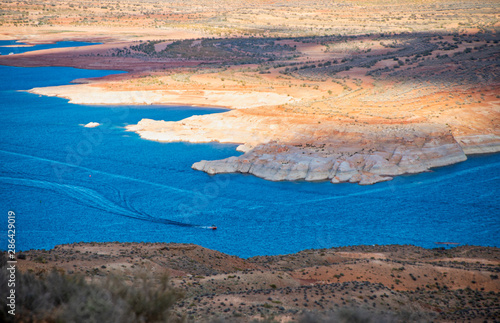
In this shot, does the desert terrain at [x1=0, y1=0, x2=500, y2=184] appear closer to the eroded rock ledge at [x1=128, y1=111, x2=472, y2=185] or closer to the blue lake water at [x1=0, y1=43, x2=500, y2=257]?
the eroded rock ledge at [x1=128, y1=111, x2=472, y2=185]

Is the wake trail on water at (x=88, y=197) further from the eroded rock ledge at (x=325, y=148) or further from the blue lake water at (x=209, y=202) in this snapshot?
the eroded rock ledge at (x=325, y=148)

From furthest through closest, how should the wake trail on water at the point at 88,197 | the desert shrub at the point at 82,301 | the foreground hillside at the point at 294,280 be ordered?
the wake trail on water at the point at 88,197 < the foreground hillside at the point at 294,280 < the desert shrub at the point at 82,301

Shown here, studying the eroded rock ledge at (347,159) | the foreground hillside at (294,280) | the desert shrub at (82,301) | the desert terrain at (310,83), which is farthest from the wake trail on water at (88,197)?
the desert shrub at (82,301)

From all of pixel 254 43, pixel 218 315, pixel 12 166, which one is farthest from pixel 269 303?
pixel 254 43

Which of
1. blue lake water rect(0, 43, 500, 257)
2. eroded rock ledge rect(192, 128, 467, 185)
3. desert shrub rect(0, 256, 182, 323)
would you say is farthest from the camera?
eroded rock ledge rect(192, 128, 467, 185)

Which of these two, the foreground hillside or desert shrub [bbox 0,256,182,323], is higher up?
desert shrub [bbox 0,256,182,323]

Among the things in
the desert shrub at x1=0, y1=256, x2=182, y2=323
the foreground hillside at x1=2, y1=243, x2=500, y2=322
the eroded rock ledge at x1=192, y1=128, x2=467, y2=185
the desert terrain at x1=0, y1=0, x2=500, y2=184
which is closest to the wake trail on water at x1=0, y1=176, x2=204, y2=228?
the eroded rock ledge at x1=192, y1=128, x2=467, y2=185

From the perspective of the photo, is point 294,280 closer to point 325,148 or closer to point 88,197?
point 88,197
